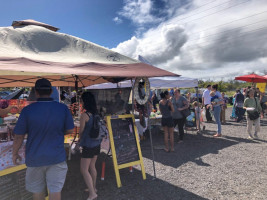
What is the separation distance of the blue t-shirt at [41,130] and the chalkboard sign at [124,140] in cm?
182

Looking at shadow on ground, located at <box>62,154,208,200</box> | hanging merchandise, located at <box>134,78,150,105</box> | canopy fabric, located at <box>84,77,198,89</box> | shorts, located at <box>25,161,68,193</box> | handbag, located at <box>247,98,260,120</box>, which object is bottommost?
shadow on ground, located at <box>62,154,208,200</box>

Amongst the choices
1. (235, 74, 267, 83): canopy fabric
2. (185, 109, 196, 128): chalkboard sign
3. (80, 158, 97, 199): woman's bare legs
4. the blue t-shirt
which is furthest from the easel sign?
(235, 74, 267, 83): canopy fabric

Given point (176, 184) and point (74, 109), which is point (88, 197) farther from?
point (74, 109)

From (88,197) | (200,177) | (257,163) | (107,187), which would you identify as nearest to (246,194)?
(200,177)

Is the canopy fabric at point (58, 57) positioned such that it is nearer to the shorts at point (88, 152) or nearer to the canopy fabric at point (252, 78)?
the shorts at point (88, 152)

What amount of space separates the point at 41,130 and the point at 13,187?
4.64ft

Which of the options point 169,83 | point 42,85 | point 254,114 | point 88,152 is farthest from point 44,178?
point 169,83

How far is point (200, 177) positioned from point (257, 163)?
68.9 inches

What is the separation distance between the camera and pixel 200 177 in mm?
3979

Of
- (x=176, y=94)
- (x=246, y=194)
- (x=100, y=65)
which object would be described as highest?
(x=100, y=65)

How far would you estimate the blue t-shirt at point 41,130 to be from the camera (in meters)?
1.98

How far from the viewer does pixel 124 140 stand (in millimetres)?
3926

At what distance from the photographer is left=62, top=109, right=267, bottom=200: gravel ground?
334 cm

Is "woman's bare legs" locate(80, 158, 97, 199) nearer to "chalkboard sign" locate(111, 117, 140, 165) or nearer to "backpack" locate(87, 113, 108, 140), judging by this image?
"backpack" locate(87, 113, 108, 140)
